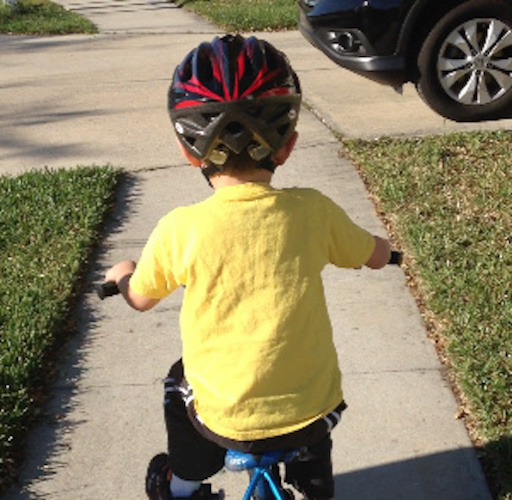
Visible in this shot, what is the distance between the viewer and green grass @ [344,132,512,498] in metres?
3.87

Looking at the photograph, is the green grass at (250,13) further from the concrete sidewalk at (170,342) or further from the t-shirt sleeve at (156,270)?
the t-shirt sleeve at (156,270)

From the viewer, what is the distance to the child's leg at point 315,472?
2689mm

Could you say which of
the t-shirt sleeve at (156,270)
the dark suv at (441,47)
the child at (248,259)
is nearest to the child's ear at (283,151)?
the child at (248,259)

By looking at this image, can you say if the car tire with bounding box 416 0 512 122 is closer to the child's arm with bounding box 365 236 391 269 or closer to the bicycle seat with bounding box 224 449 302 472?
the child's arm with bounding box 365 236 391 269

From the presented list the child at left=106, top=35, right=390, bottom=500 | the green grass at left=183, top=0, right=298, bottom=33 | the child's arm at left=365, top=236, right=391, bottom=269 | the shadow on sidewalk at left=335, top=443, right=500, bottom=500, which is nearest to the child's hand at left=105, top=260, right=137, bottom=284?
the child at left=106, top=35, right=390, bottom=500

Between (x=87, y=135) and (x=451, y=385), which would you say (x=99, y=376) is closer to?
(x=451, y=385)

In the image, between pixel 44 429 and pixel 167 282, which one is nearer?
pixel 167 282

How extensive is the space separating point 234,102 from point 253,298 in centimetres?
46

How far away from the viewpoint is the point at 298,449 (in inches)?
101

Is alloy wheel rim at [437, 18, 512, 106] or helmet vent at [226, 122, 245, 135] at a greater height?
helmet vent at [226, 122, 245, 135]

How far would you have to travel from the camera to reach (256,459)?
251 cm

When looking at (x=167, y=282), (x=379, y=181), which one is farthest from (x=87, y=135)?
(x=167, y=282)

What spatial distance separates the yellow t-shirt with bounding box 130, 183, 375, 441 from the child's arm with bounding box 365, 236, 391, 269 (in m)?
0.16

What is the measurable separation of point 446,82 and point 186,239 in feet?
16.4
